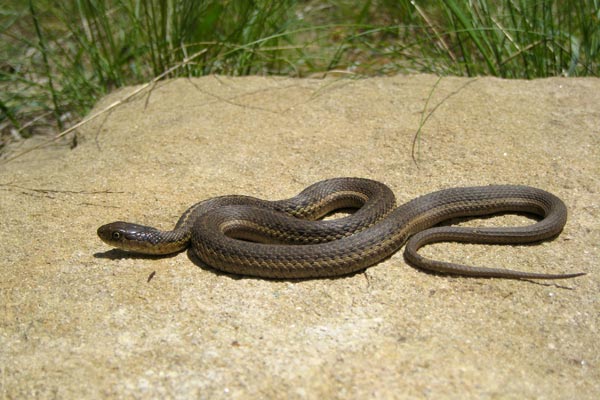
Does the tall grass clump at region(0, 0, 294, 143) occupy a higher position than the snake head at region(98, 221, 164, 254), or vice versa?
the tall grass clump at region(0, 0, 294, 143)

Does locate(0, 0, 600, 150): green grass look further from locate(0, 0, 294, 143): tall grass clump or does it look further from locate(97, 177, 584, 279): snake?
locate(97, 177, 584, 279): snake

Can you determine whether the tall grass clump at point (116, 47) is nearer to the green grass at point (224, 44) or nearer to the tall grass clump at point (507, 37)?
the green grass at point (224, 44)

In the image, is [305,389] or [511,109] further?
[511,109]

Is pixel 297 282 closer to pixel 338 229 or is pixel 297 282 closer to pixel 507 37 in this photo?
pixel 338 229

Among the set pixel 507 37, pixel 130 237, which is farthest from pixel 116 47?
pixel 507 37

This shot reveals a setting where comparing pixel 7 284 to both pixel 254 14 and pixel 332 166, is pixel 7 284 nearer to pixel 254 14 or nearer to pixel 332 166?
pixel 332 166

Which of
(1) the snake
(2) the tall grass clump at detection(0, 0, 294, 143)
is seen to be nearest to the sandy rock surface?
(1) the snake

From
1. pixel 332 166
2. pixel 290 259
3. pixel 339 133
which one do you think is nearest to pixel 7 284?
pixel 290 259

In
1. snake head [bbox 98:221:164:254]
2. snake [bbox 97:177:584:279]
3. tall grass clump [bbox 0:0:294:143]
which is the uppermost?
tall grass clump [bbox 0:0:294:143]
